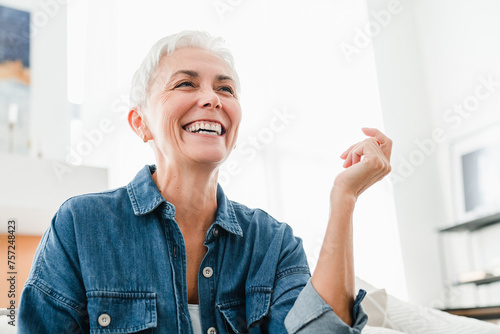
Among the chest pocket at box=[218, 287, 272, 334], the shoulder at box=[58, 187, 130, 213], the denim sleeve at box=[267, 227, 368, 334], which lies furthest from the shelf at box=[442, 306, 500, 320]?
the shoulder at box=[58, 187, 130, 213]

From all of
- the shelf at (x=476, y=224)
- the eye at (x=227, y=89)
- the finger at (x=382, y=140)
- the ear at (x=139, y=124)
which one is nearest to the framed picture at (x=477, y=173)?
the shelf at (x=476, y=224)

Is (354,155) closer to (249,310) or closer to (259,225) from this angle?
(259,225)

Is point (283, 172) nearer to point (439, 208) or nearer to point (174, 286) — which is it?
point (439, 208)

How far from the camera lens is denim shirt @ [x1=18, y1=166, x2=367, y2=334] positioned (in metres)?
0.91

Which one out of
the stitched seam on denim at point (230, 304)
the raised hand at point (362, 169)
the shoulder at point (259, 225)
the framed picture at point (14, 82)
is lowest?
the stitched seam on denim at point (230, 304)

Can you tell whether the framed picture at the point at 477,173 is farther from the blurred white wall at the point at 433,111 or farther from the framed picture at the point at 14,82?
the framed picture at the point at 14,82

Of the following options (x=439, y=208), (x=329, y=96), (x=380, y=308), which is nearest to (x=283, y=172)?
(x=329, y=96)

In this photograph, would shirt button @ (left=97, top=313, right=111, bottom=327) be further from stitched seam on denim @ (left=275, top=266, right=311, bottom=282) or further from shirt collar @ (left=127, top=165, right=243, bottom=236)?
stitched seam on denim @ (left=275, top=266, right=311, bottom=282)

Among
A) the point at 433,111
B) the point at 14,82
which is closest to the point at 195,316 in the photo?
the point at 14,82

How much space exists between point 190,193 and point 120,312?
0.99 ft

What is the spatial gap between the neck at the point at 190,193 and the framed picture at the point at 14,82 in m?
1.69

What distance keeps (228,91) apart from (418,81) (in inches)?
144

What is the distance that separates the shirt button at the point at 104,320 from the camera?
0.91 meters

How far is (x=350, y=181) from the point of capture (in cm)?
103
